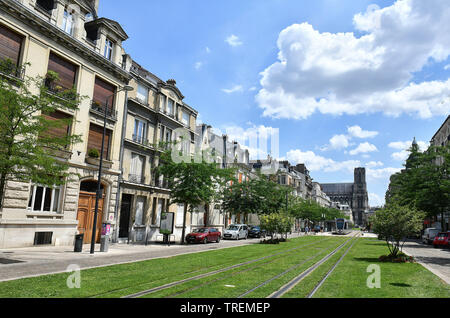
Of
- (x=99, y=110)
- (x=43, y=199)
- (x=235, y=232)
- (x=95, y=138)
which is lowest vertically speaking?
(x=235, y=232)

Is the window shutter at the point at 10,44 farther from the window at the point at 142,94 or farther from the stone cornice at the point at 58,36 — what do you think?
the window at the point at 142,94

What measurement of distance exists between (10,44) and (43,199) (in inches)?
348

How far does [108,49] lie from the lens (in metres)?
24.3

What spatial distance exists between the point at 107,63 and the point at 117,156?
23.0 ft

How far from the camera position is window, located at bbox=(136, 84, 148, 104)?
2767cm

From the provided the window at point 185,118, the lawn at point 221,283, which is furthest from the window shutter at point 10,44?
the window at point 185,118

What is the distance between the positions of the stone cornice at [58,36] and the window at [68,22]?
0.97m

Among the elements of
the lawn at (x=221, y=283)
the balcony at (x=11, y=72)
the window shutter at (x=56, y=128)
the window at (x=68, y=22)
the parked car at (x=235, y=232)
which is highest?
the window at (x=68, y=22)

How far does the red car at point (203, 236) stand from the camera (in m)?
27.2

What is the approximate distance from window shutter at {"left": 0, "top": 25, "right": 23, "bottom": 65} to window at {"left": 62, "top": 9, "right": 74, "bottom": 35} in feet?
11.4

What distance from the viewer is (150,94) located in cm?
2888

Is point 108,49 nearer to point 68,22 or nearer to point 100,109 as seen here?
point 68,22

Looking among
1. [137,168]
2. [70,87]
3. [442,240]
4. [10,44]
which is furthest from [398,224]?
[10,44]
